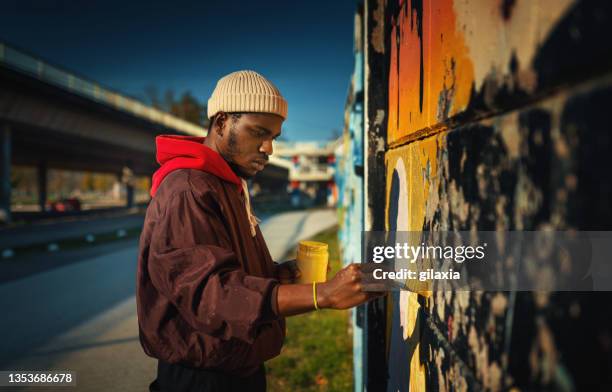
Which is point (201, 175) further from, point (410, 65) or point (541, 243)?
point (541, 243)

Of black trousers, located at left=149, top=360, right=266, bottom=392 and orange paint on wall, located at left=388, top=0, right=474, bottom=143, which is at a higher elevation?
orange paint on wall, located at left=388, top=0, right=474, bottom=143

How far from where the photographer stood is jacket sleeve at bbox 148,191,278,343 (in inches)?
47.9

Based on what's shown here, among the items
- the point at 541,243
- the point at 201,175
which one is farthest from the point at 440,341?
the point at 201,175

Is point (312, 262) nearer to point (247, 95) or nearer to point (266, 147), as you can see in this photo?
point (266, 147)

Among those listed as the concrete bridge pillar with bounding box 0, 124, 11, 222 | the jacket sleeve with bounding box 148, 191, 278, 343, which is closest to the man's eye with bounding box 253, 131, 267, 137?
the jacket sleeve with bounding box 148, 191, 278, 343

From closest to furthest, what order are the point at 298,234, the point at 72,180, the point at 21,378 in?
the point at 21,378, the point at 298,234, the point at 72,180

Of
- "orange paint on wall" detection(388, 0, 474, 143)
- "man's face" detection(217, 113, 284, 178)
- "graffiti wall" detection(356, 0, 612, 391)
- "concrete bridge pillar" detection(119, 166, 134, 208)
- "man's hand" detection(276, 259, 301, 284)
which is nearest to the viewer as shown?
"graffiti wall" detection(356, 0, 612, 391)

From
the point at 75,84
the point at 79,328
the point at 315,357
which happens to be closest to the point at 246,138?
the point at 315,357

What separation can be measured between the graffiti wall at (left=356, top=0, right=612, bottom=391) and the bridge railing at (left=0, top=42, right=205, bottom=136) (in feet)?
56.9

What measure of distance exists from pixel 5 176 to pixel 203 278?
2120 cm

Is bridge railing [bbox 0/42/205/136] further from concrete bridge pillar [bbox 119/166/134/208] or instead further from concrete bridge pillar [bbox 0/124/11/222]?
concrete bridge pillar [bbox 119/166/134/208]

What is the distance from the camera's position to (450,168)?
1.13m

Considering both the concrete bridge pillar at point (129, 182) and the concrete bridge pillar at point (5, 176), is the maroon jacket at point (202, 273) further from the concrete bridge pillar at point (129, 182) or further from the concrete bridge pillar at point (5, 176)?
the concrete bridge pillar at point (129, 182)

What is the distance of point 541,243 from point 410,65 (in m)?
1.21
